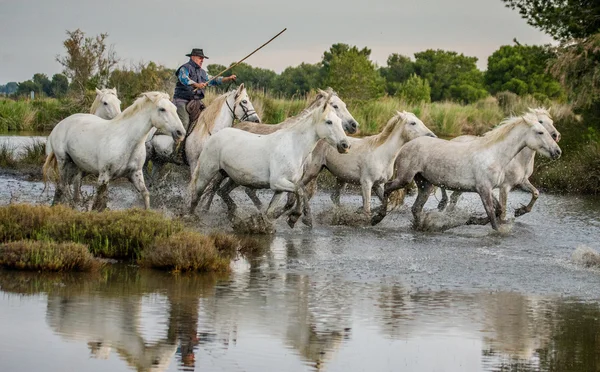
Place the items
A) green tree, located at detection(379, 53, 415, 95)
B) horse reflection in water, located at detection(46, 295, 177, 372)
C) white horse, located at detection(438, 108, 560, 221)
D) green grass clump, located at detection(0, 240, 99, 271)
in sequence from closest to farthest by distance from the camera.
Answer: horse reflection in water, located at detection(46, 295, 177, 372) → green grass clump, located at detection(0, 240, 99, 271) → white horse, located at detection(438, 108, 560, 221) → green tree, located at detection(379, 53, 415, 95)

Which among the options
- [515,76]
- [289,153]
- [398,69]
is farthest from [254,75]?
[289,153]

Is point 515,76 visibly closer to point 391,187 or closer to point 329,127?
point 391,187

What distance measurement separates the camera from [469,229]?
18.2 m

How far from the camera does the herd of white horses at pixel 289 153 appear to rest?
622 inches

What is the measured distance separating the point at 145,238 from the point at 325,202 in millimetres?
9156

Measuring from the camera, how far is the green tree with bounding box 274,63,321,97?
87.1 meters

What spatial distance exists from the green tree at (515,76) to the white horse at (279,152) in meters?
52.1

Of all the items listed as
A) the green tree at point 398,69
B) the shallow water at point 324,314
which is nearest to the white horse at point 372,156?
the shallow water at point 324,314

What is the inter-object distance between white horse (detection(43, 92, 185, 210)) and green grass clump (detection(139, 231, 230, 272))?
11.6 ft

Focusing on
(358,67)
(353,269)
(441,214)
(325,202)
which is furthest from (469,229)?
(358,67)

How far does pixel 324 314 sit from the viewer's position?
9922 mm

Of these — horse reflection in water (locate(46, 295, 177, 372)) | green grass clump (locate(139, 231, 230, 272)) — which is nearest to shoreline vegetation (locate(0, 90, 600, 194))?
green grass clump (locate(139, 231, 230, 272))

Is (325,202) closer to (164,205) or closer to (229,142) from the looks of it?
(164,205)

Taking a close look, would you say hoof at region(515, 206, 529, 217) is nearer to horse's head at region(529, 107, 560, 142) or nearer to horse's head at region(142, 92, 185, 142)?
horse's head at region(529, 107, 560, 142)
